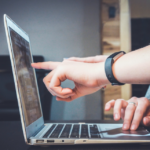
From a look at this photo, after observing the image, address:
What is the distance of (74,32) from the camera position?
2.24m

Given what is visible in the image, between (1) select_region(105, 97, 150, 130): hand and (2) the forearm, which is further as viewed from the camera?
(1) select_region(105, 97, 150, 130): hand

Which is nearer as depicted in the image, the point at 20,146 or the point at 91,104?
the point at 20,146

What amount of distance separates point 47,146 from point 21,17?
2173mm

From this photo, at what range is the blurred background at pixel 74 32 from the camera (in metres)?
2.13

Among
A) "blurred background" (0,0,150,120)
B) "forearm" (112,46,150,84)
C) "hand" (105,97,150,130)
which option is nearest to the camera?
"forearm" (112,46,150,84)

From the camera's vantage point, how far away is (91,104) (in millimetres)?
2217

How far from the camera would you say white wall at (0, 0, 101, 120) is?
2213 mm

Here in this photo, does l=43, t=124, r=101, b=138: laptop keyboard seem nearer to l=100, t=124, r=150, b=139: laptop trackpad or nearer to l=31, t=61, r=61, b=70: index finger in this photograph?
l=100, t=124, r=150, b=139: laptop trackpad

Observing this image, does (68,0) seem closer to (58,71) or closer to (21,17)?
(21,17)

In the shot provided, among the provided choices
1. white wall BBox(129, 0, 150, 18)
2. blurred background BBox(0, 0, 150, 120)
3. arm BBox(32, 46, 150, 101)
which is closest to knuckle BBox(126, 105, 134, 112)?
arm BBox(32, 46, 150, 101)

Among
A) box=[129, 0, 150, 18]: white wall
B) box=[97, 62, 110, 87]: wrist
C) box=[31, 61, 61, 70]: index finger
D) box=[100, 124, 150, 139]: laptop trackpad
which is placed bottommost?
box=[100, 124, 150, 139]: laptop trackpad

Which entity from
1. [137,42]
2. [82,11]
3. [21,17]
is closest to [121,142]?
[137,42]

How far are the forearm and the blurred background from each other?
1.67 metres

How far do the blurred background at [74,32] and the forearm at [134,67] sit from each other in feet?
5.48
